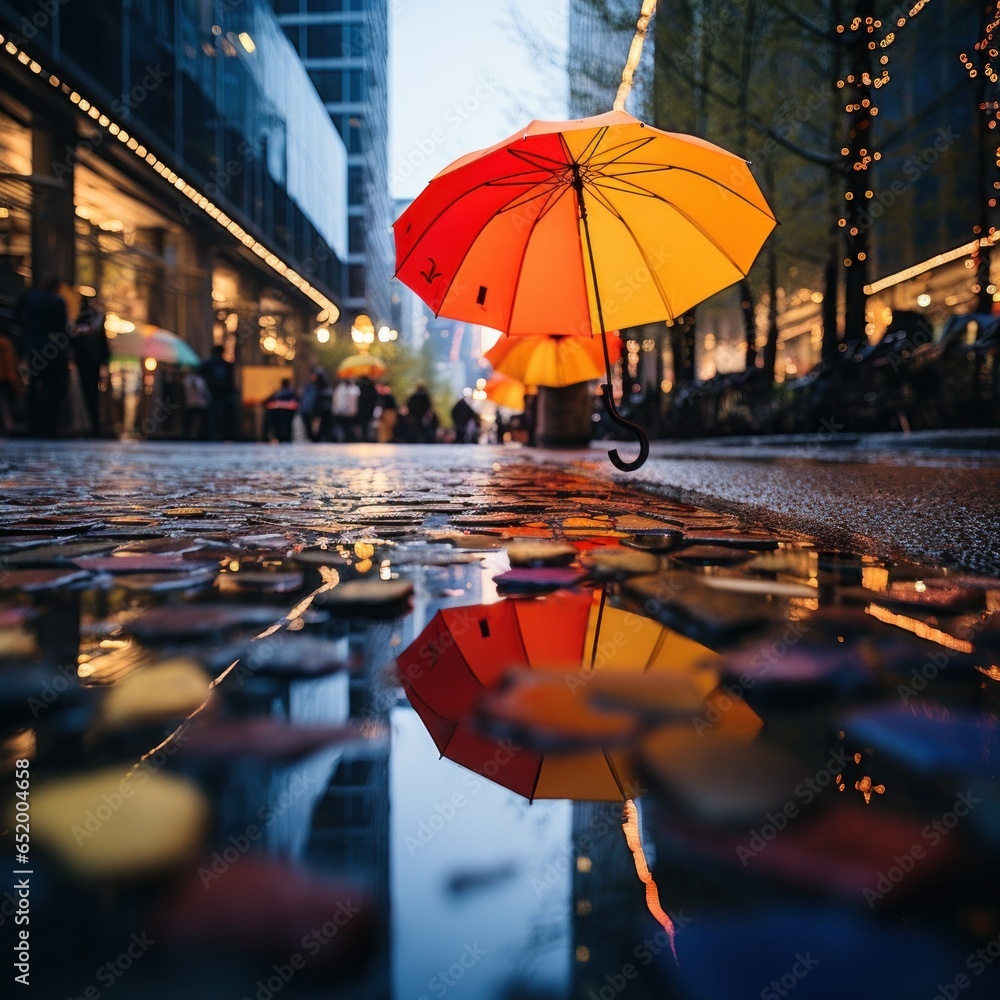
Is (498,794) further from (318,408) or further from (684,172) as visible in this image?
(318,408)

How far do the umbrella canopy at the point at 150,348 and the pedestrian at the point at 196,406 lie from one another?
1.37ft

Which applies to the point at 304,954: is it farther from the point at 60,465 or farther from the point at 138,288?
the point at 138,288

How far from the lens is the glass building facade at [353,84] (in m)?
Answer: 43.6

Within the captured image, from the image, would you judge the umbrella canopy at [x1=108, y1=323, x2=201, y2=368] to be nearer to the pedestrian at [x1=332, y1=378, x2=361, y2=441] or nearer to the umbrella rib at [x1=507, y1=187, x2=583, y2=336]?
the pedestrian at [x1=332, y1=378, x2=361, y2=441]

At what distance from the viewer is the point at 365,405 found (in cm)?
1988

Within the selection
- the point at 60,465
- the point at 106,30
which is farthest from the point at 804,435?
the point at 106,30

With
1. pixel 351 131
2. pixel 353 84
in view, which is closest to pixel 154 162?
pixel 353 84

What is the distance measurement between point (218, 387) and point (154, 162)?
5496mm

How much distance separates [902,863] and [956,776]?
154mm

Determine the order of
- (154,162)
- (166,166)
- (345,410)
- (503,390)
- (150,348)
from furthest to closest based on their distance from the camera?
(345,410), (166,166), (154,162), (150,348), (503,390)

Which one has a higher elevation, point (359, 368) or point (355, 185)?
point (355, 185)

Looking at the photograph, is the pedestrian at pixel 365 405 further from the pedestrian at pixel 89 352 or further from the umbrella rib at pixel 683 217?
the umbrella rib at pixel 683 217

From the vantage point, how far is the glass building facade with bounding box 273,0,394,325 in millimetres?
43562

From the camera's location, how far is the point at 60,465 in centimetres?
543
